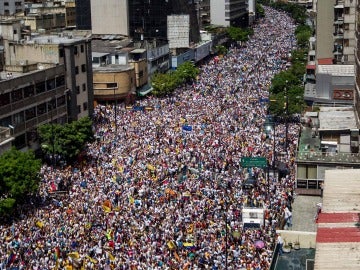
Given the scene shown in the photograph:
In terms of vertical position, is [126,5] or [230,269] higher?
[126,5]

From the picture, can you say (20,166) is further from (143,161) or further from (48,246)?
(143,161)

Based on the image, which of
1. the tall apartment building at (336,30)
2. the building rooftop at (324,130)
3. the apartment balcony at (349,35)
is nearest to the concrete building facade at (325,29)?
the tall apartment building at (336,30)

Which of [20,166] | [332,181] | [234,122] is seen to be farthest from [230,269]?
[234,122]

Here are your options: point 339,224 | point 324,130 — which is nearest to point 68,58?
point 324,130

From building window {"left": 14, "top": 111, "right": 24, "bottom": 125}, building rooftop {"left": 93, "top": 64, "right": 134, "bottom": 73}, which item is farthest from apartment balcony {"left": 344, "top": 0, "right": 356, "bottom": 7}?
building window {"left": 14, "top": 111, "right": 24, "bottom": 125}

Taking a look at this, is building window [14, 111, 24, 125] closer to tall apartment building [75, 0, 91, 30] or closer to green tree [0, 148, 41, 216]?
green tree [0, 148, 41, 216]

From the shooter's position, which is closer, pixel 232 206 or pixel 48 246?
pixel 48 246

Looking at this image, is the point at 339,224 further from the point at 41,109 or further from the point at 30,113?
the point at 41,109
